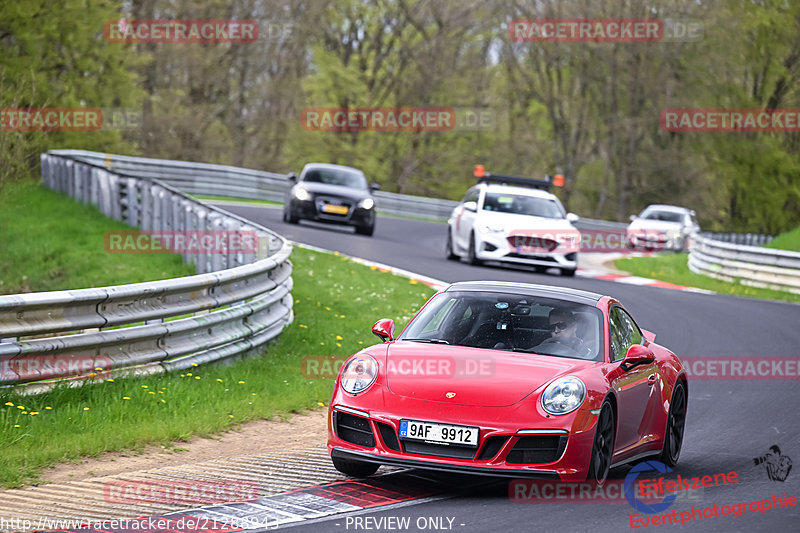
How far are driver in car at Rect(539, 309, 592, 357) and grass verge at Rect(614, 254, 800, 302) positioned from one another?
17319 mm

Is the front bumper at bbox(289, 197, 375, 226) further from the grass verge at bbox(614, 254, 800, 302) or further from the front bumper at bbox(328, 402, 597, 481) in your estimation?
the front bumper at bbox(328, 402, 597, 481)

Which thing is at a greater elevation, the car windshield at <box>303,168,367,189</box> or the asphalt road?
the car windshield at <box>303,168,367,189</box>

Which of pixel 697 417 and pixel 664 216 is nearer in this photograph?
pixel 697 417

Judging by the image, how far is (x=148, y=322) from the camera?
10.8m

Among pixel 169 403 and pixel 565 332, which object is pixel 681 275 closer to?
pixel 169 403

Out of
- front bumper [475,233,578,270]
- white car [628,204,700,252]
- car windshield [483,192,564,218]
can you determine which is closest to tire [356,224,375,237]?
car windshield [483,192,564,218]

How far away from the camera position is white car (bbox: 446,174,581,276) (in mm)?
22578

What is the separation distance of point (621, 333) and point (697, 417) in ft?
9.59

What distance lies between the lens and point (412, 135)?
57938 mm

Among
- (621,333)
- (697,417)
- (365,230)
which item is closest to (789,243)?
(365,230)

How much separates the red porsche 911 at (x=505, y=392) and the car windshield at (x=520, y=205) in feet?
48.3

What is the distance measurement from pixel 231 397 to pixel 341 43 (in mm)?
48250

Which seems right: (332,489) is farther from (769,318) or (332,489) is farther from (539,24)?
(539,24)

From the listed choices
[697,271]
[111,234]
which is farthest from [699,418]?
[697,271]
